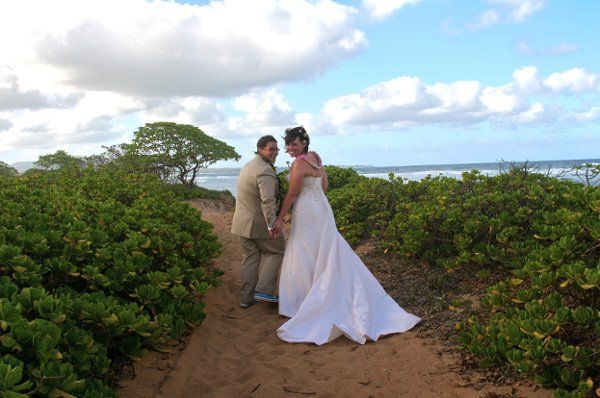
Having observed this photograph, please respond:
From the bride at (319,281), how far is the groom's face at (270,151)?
0.29 m

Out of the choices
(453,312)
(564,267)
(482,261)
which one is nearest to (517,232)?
(482,261)

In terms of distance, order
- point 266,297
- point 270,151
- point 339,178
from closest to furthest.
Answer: point 270,151
point 266,297
point 339,178

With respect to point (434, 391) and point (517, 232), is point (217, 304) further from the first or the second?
point (517, 232)

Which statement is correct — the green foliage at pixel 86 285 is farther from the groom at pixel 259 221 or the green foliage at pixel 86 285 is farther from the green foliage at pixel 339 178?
the green foliage at pixel 339 178

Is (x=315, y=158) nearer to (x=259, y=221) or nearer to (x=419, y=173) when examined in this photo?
(x=259, y=221)

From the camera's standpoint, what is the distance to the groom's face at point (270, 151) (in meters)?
5.45

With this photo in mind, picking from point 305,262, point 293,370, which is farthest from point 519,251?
point 293,370

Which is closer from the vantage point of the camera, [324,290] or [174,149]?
[324,290]

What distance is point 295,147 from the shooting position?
520cm

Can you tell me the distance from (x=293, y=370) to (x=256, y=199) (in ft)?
7.01

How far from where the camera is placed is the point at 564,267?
344 centimetres

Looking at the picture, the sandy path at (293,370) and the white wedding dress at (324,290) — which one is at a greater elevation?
the white wedding dress at (324,290)

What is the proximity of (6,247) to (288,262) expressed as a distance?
282 centimetres

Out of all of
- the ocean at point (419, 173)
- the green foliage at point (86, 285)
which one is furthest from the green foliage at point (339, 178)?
the green foliage at point (86, 285)
